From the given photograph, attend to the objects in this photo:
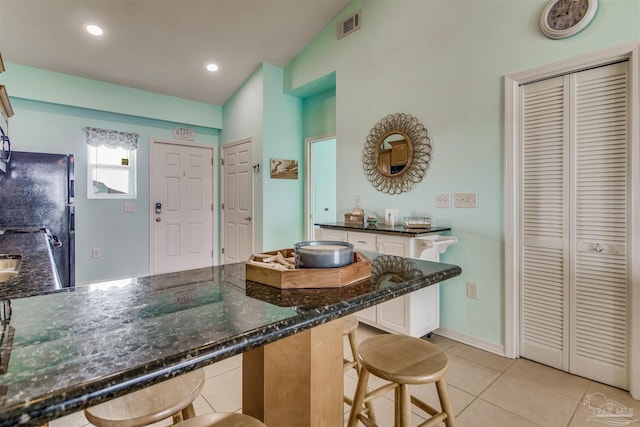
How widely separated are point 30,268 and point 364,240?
2216 mm

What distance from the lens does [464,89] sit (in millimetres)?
2705

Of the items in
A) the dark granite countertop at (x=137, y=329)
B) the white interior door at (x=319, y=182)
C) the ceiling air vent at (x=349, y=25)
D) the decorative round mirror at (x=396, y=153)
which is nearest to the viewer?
the dark granite countertop at (x=137, y=329)

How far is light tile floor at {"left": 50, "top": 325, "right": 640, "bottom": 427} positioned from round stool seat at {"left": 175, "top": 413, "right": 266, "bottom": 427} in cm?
118

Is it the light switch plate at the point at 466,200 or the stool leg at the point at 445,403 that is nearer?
the stool leg at the point at 445,403

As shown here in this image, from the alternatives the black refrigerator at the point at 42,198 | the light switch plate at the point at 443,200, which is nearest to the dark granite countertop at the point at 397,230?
the light switch plate at the point at 443,200

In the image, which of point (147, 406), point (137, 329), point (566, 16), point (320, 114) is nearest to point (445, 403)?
point (147, 406)

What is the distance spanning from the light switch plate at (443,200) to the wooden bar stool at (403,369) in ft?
5.68

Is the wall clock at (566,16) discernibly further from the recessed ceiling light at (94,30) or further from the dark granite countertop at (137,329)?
the recessed ceiling light at (94,30)

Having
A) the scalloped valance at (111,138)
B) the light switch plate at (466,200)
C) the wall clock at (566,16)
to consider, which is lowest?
the light switch plate at (466,200)

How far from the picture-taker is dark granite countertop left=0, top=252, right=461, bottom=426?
1.43ft

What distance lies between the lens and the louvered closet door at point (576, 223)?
2.05 meters


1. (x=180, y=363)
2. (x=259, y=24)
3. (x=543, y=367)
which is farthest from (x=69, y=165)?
(x=543, y=367)

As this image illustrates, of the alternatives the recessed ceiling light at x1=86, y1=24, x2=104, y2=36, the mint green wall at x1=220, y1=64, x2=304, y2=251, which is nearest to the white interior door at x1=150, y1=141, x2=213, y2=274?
the mint green wall at x1=220, y1=64, x2=304, y2=251

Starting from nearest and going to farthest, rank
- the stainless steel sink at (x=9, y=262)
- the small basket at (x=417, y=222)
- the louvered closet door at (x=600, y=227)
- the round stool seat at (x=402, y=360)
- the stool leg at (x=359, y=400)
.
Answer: the round stool seat at (x=402, y=360), the stool leg at (x=359, y=400), the stainless steel sink at (x=9, y=262), the louvered closet door at (x=600, y=227), the small basket at (x=417, y=222)
